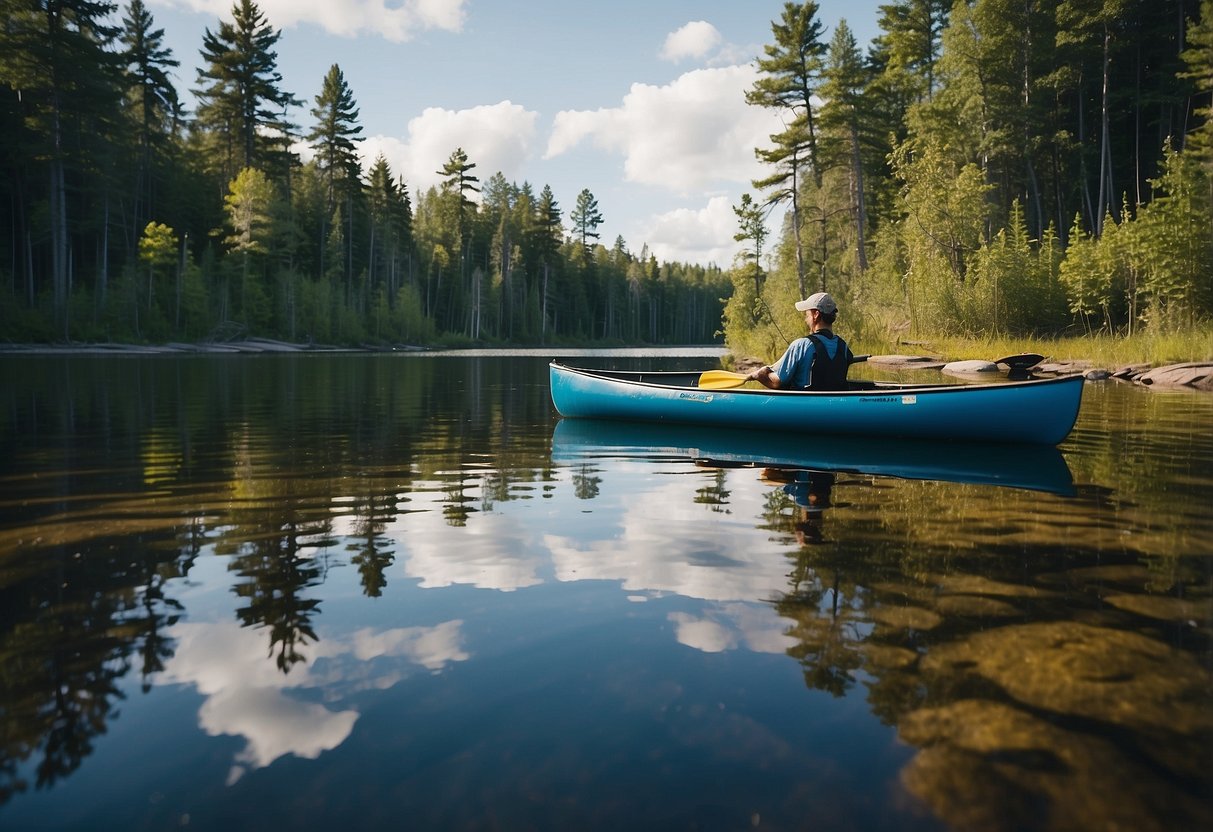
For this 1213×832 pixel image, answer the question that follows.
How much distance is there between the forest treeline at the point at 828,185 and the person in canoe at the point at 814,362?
48.4 ft

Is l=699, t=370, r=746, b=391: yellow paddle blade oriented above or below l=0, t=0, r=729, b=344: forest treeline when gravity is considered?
below

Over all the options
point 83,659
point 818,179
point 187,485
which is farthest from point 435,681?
point 818,179

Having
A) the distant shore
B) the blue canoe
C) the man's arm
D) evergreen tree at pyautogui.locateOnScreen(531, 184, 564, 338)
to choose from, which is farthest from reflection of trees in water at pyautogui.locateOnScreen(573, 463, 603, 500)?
evergreen tree at pyautogui.locateOnScreen(531, 184, 564, 338)

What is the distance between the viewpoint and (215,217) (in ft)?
161

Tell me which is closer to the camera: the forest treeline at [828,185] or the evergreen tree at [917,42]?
the forest treeline at [828,185]

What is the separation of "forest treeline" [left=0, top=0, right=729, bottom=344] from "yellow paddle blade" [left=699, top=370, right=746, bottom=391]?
72.6 ft

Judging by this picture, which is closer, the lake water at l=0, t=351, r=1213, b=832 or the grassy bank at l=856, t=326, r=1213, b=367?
the lake water at l=0, t=351, r=1213, b=832

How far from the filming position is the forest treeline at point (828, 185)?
23.5 m

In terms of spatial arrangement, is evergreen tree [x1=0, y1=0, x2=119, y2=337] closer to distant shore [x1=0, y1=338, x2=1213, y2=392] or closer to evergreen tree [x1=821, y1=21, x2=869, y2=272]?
distant shore [x1=0, y1=338, x2=1213, y2=392]

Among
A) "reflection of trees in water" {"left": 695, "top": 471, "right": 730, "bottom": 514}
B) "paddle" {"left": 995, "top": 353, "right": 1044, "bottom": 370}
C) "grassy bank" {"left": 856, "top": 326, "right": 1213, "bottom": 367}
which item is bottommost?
"reflection of trees in water" {"left": 695, "top": 471, "right": 730, "bottom": 514}

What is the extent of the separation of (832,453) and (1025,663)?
582cm

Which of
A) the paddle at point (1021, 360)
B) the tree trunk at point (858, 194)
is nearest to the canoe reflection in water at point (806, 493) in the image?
the paddle at point (1021, 360)

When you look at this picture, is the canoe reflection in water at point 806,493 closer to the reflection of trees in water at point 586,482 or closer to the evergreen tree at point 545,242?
the reflection of trees in water at point 586,482

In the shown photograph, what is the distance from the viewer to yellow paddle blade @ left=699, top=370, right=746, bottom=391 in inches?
411
